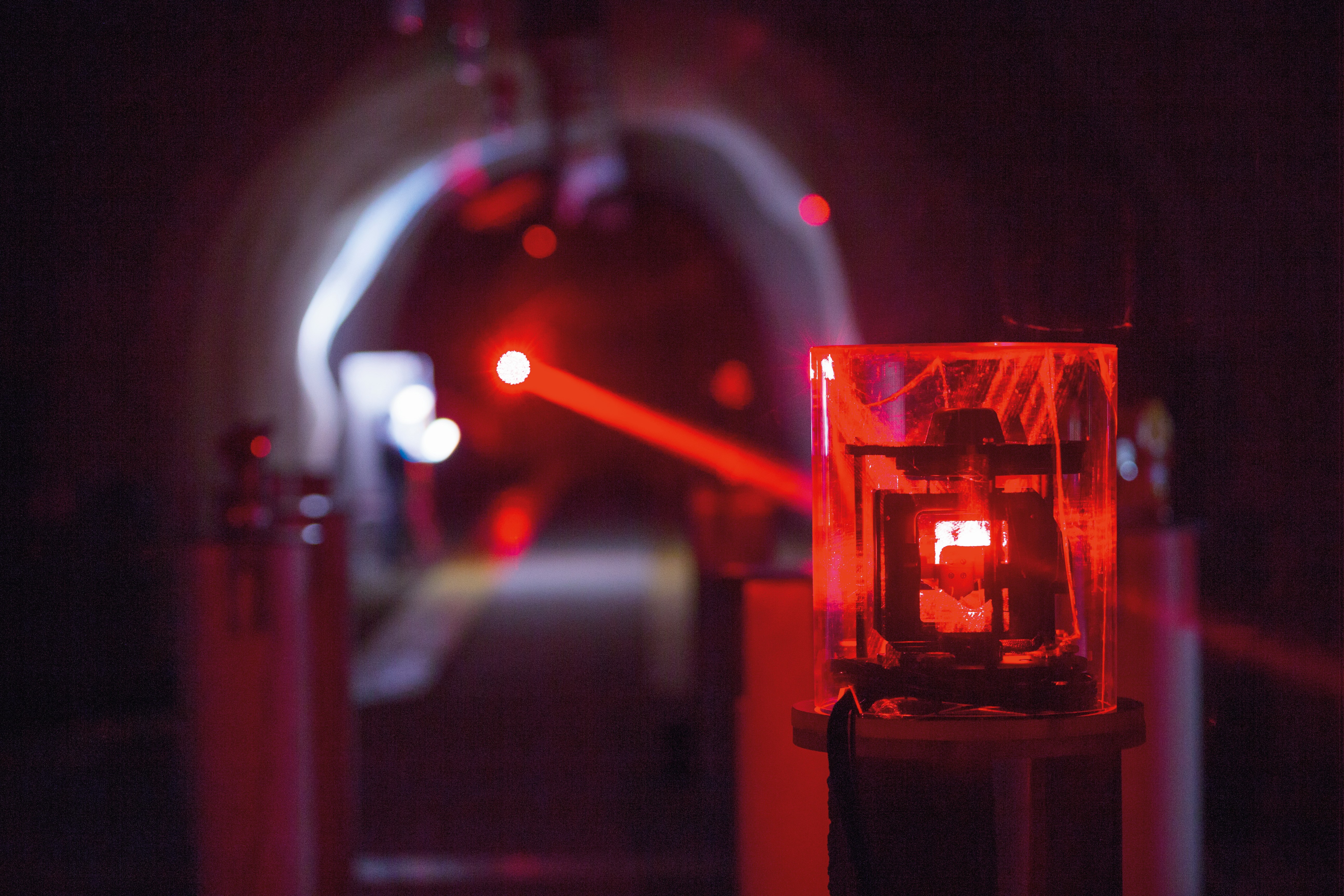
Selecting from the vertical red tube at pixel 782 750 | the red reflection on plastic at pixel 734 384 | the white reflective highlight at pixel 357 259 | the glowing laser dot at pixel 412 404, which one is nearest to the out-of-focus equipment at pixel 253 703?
the vertical red tube at pixel 782 750

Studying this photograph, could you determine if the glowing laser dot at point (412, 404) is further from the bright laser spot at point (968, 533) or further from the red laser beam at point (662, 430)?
the bright laser spot at point (968, 533)

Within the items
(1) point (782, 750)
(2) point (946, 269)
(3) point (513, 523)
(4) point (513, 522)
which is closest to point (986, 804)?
(1) point (782, 750)

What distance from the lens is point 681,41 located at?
6551 mm

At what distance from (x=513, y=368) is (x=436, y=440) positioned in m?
12.0

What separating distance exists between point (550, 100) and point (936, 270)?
3652mm

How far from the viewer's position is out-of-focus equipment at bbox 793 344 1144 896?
6.54 feet

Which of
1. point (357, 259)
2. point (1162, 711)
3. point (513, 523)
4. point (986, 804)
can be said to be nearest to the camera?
point (986, 804)

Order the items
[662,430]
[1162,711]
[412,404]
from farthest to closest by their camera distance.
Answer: [662,430] < [412,404] < [1162,711]

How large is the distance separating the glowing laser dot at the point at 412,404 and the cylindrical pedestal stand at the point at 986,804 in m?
11.3

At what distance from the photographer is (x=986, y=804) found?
78.5 inches

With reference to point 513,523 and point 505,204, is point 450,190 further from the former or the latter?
point 513,523

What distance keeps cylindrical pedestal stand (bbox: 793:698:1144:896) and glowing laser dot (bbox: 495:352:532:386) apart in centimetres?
82

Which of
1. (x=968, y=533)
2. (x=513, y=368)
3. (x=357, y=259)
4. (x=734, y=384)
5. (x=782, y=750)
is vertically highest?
(x=734, y=384)

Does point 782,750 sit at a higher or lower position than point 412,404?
lower
